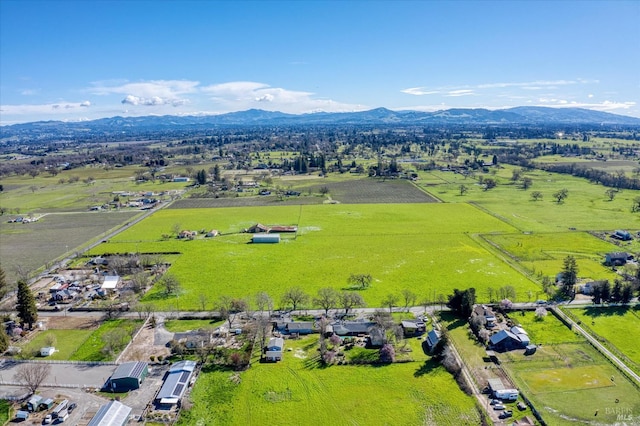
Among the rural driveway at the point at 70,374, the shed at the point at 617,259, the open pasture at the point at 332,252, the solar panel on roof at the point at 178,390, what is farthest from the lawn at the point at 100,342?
the shed at the point at 617,259

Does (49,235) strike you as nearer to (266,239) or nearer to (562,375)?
(266,239)

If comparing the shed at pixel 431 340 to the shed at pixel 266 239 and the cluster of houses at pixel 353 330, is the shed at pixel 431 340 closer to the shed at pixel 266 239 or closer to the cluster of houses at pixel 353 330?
the cluster of houses at pixel 353 330

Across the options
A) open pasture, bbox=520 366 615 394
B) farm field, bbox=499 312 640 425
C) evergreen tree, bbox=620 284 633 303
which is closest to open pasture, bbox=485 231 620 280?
evergreen tree, bbox=620 284 633 303

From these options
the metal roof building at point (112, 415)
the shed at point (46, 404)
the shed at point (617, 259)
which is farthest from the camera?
the shed at point (617, 259)

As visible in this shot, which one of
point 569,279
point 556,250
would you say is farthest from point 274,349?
point 556,250

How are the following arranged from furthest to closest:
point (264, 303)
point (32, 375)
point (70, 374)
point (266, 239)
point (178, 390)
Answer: point (266, 239) < point (264, 303) < point (70, 374) < point (32, 375) < point (178, 390)

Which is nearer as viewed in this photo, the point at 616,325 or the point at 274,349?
the point at 274,349
